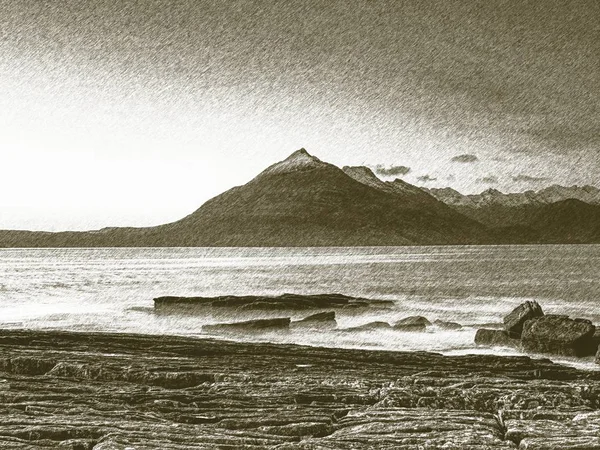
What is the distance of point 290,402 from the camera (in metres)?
12.8

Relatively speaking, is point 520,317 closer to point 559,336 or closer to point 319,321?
point 559,336

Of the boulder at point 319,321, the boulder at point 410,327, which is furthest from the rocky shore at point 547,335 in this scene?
the boulder at point 319,321

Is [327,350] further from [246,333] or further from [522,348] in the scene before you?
[246,333]

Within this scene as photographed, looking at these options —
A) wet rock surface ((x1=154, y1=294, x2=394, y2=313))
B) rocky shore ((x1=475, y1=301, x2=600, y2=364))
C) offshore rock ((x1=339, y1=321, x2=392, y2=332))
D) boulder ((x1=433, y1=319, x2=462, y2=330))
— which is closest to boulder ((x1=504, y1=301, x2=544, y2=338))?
rocky shore ((x1=475, y1=301, x2=600, y2=364))

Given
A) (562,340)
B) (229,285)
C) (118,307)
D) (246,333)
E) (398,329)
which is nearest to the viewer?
(562,340)

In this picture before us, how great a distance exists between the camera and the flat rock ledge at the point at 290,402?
9.95 meters

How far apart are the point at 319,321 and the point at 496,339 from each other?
14561mm

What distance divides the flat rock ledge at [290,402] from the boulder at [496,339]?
35.3ft

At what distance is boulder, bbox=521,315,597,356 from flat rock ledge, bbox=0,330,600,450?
819cm

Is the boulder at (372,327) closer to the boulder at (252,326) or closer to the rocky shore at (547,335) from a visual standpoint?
the boulder at (252,326)

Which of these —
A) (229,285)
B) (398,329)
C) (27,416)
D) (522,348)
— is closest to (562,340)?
(522,348)

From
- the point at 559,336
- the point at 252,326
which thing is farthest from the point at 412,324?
the point at 559,336

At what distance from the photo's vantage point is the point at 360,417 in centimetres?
1129

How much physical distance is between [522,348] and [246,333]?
1463 centimetres
